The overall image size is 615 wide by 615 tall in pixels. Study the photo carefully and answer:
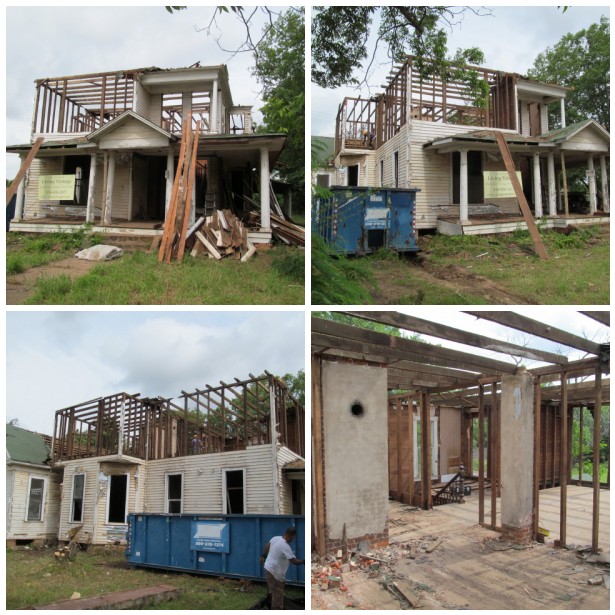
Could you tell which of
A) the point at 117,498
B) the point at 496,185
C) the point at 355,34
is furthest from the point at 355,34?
the point at 117,498

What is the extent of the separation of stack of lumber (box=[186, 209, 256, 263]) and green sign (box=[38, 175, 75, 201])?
3.98 m

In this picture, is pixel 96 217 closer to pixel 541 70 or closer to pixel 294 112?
pixel 294 112

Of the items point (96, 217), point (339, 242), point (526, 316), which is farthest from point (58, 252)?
point (526, 316)

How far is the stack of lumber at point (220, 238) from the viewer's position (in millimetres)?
10500

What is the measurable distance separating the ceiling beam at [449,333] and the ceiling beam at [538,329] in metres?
0.49

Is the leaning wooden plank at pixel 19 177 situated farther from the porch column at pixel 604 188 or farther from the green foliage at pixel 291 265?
the porch column at pixel 604 188

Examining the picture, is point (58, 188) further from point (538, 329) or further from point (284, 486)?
point (538, 329)

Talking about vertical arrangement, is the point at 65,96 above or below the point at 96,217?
above

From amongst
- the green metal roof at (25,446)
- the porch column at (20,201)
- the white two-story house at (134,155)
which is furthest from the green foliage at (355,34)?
the green metal roof at (25,446)

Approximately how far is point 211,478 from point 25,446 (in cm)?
840

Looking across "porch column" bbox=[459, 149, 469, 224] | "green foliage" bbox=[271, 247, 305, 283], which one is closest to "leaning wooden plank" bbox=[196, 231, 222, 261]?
"green foliage" bbox=[271, 247, 305, 283]

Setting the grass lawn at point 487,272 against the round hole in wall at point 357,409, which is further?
the grass lawn at point 487,272

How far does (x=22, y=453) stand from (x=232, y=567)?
37.6 feet

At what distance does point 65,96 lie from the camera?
16188 mm
